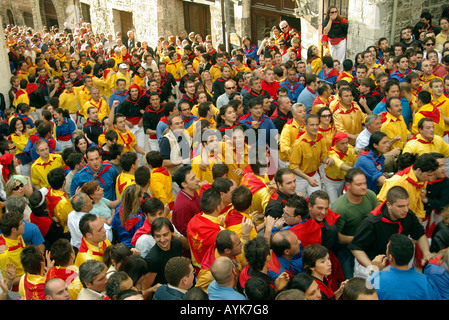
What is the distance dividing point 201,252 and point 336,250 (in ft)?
4.92

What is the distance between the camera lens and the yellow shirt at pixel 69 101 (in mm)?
10680

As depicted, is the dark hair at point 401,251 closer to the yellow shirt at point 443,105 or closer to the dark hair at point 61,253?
the dark hair at point 61,253

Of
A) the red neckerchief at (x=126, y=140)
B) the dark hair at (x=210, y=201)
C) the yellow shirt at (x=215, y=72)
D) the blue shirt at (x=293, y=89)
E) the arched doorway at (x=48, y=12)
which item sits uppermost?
the arched doorway at (x=48, y=12)

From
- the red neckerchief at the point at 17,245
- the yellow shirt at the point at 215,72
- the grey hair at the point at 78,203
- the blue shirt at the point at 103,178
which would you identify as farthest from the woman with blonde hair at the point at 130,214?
the yellow shirt at the point at 215,72

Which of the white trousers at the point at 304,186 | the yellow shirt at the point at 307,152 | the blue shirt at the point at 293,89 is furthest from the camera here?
the blue shirt at the point at 293,89

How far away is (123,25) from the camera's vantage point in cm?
2489

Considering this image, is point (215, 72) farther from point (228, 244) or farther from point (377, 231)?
point (228, 244)

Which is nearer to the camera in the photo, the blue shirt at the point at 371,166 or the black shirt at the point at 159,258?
the black shirt at the point at 159,258

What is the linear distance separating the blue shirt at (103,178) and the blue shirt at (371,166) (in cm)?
348

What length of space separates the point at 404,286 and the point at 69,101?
9.11 meters

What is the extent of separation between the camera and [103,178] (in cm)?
645

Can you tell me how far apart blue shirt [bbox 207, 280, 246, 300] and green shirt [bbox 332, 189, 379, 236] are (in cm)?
166

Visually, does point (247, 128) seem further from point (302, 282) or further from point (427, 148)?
point (302, 282)

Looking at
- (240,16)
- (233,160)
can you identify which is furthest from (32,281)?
(240,16)
